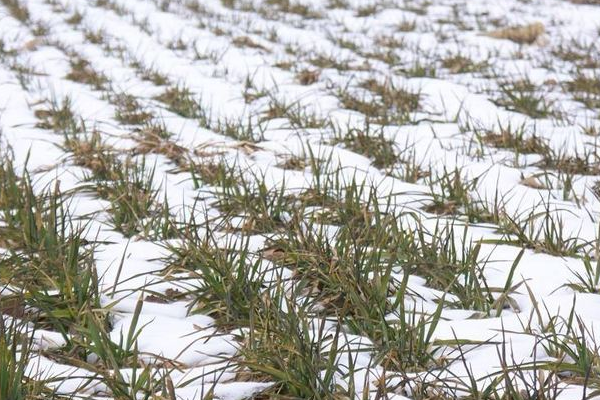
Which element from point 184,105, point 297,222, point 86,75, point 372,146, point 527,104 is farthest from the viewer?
point 86,75

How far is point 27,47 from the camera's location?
22.9 feet

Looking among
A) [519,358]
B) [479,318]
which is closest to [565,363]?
[519,358]

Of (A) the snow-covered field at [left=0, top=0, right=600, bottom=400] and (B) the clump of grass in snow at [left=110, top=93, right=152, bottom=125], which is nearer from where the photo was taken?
(A) the snow-covered field at [left=0, top=0, right=600, bottom=400]

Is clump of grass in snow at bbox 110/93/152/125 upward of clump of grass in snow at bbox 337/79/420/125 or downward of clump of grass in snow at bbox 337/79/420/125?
downward

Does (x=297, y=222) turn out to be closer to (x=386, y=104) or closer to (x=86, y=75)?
(x=386, y=104)

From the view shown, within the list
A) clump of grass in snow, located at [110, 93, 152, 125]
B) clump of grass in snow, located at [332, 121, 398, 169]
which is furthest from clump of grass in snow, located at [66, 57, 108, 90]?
clump of grass in snow, located at [332, 121, 398, 169]

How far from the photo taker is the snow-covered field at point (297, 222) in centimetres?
176

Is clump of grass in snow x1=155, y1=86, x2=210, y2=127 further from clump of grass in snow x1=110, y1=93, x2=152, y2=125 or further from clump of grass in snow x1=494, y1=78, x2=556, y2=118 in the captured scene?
clump of grass in snow x1=494, y1=78, x2=556, y2=118

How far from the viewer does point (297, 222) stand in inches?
94.3

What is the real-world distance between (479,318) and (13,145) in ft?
9.72

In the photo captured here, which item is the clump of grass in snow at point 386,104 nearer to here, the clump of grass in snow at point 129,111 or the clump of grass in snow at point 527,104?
the clump of grass in snow at point 527,104

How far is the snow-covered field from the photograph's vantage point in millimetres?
1759

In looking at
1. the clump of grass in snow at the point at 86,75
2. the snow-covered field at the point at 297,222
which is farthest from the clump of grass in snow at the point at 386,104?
the clump of grass in snow at the point at 86,75

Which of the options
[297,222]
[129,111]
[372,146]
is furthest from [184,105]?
[297,222]
